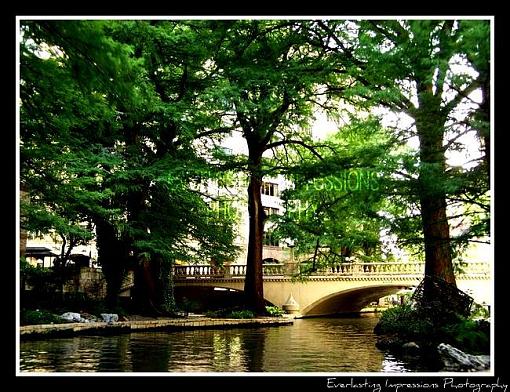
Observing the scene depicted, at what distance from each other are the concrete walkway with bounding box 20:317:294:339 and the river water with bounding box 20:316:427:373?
0.64 metres

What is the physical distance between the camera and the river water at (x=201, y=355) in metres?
10.8

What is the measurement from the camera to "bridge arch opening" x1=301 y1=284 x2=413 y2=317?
33.5 meters

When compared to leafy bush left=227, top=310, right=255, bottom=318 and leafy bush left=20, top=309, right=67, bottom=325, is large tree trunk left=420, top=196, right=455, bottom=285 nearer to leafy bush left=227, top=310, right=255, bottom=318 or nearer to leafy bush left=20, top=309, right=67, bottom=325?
leafy bush left=20, top=309, right=67, bottom=325

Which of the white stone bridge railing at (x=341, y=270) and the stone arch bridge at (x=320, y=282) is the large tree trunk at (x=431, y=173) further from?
the stone arch bridge at (x=320, y=282)

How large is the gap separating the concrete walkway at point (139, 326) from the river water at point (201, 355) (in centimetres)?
64

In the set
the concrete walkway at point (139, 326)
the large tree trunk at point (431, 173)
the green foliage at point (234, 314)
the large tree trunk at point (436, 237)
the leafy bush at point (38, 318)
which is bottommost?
the green foliage at point (234, 314)

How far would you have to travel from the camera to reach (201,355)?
1282 cm

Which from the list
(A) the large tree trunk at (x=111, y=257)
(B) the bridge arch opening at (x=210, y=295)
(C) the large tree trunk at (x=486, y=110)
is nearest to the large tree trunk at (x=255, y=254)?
(A) the large tree trunk at (x=111, y=257)

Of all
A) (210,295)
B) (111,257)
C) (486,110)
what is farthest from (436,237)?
(210,295)

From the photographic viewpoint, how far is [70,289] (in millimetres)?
26953

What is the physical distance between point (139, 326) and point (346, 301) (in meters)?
20.0

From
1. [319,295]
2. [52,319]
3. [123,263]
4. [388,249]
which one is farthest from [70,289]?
[388,249]
